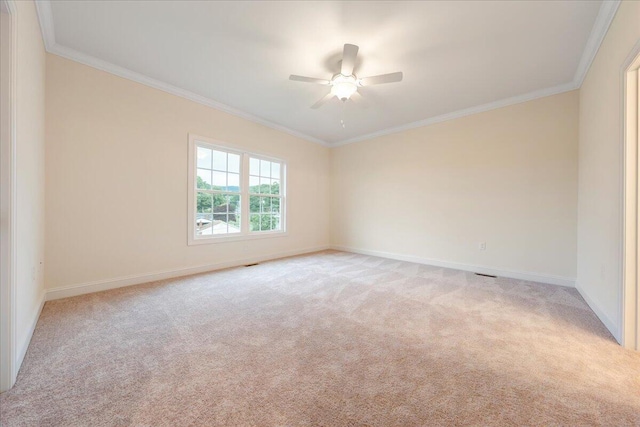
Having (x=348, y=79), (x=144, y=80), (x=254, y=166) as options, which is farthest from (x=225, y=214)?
(x=348, y=79)

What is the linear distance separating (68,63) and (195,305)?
303cm

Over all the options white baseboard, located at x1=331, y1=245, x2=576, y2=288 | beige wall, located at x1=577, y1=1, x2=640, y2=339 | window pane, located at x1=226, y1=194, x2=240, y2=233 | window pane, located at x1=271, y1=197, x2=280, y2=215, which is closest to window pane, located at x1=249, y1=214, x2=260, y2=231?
window pane, located at x1=226, y1=194, x2=240, y2=233

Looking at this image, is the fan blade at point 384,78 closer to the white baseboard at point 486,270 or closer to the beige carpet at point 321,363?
the beige carpet at point 321,363

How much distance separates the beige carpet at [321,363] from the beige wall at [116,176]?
0.49m

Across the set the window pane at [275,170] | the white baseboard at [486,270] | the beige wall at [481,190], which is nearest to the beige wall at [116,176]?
the window pane at [275,170]

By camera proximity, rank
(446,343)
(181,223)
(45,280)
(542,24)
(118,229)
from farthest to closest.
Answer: (181,223)
(118,229)
(45,280)
(542,24)
(446,343)

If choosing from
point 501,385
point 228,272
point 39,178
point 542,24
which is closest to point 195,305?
point 228,272

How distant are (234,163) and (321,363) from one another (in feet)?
12.0

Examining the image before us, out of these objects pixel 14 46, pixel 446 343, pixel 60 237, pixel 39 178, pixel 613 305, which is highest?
pixel 14 46

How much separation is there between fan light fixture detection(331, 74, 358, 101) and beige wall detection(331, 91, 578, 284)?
94.5 inches

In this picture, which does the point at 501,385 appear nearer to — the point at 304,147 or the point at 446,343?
the point at 446,343

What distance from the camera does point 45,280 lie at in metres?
2.56

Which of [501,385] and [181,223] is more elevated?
[181,223]

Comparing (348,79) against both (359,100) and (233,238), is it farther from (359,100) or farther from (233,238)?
(233,238)
